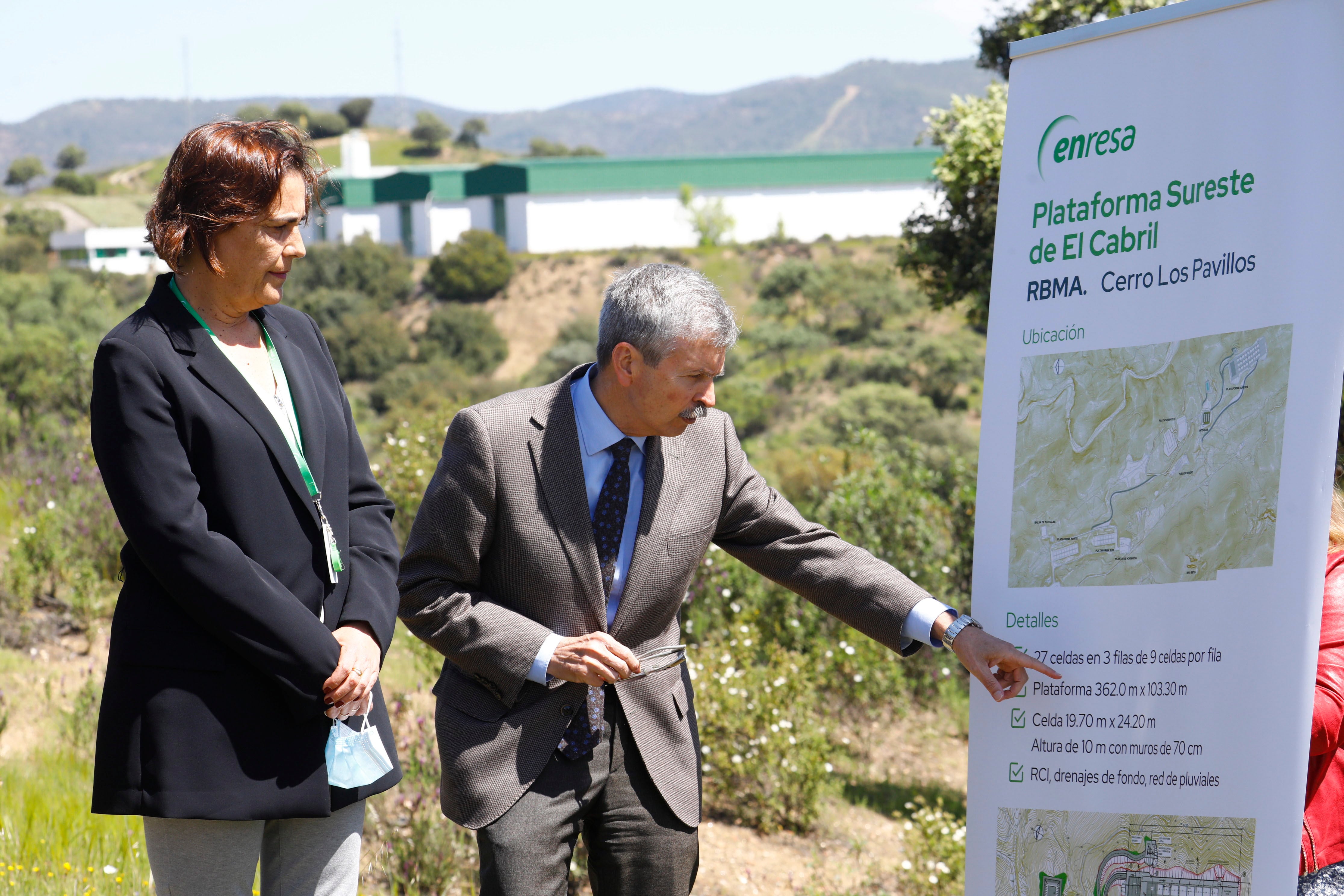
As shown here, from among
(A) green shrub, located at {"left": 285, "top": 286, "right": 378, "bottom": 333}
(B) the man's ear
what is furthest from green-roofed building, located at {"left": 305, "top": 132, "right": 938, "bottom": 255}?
(B) the man's ear

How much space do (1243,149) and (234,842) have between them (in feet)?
7.10

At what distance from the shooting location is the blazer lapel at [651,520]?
2.43 m

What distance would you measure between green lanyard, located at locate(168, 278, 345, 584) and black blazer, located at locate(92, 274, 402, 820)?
0.05ft

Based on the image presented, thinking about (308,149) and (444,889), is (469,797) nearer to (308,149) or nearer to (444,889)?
(308,149)

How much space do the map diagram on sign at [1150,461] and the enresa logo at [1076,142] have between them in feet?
1.29

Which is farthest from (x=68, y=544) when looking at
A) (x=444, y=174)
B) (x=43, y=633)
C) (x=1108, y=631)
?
(x=444, y=174)

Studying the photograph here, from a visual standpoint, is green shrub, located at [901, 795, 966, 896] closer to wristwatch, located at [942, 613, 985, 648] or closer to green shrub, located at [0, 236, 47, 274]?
wristwatch, located at [942, 613, 985, 648]

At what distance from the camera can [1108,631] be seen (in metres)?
2.18

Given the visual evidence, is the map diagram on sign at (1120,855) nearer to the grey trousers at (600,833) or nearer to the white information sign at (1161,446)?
the white information sign at (1161,446)

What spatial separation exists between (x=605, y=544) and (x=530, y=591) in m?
0.19

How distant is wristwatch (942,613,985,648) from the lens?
2.41m

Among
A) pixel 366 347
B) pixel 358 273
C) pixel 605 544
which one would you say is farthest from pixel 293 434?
pixel 358 273

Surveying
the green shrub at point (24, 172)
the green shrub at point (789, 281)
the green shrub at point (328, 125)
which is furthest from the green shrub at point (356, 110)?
the green shrub at point (789, 281)

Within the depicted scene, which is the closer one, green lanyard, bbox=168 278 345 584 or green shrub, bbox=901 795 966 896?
green lanyard, bbox=168 278 345 584
